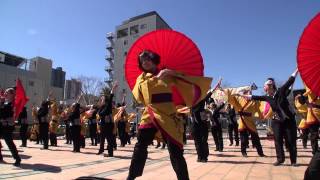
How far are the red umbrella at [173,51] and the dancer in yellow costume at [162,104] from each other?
468mm

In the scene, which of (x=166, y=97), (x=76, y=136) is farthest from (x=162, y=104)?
(x=76, y=136)

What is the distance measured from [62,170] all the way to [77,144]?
5.16 m

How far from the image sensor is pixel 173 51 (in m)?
5.26

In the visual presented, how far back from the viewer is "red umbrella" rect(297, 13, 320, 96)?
4.19 metres

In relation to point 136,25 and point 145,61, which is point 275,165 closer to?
point 145,61

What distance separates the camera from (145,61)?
480 centimetres

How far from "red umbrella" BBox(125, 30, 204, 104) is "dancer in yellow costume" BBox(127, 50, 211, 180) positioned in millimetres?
468

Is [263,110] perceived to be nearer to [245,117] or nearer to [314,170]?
[245,117]

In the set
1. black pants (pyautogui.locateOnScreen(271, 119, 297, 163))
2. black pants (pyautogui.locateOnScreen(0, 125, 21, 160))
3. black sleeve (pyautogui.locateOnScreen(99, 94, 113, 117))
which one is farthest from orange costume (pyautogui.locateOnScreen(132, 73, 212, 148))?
black sleeve (pyautogui.locateOnScreen(99, 94, 113, 117))

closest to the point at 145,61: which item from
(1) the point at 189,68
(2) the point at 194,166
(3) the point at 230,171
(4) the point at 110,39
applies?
(1) the point at 189,68

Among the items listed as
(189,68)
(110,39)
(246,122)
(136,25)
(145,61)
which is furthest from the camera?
(110,39)

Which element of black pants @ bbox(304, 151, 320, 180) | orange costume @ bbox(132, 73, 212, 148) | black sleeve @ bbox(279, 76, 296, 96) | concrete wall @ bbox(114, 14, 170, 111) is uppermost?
concrete wall @ bbox(114, 14, 170, 111)

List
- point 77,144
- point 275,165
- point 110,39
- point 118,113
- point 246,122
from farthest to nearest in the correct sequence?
point 110,39
point 118,113
point 77,144
point 246,122
point 275,165

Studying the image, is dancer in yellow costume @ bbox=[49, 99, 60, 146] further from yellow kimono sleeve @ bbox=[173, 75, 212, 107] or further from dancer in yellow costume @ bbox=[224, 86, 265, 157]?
yellow kimono sleeve @ bbox=[173, 75, 212, 107]
